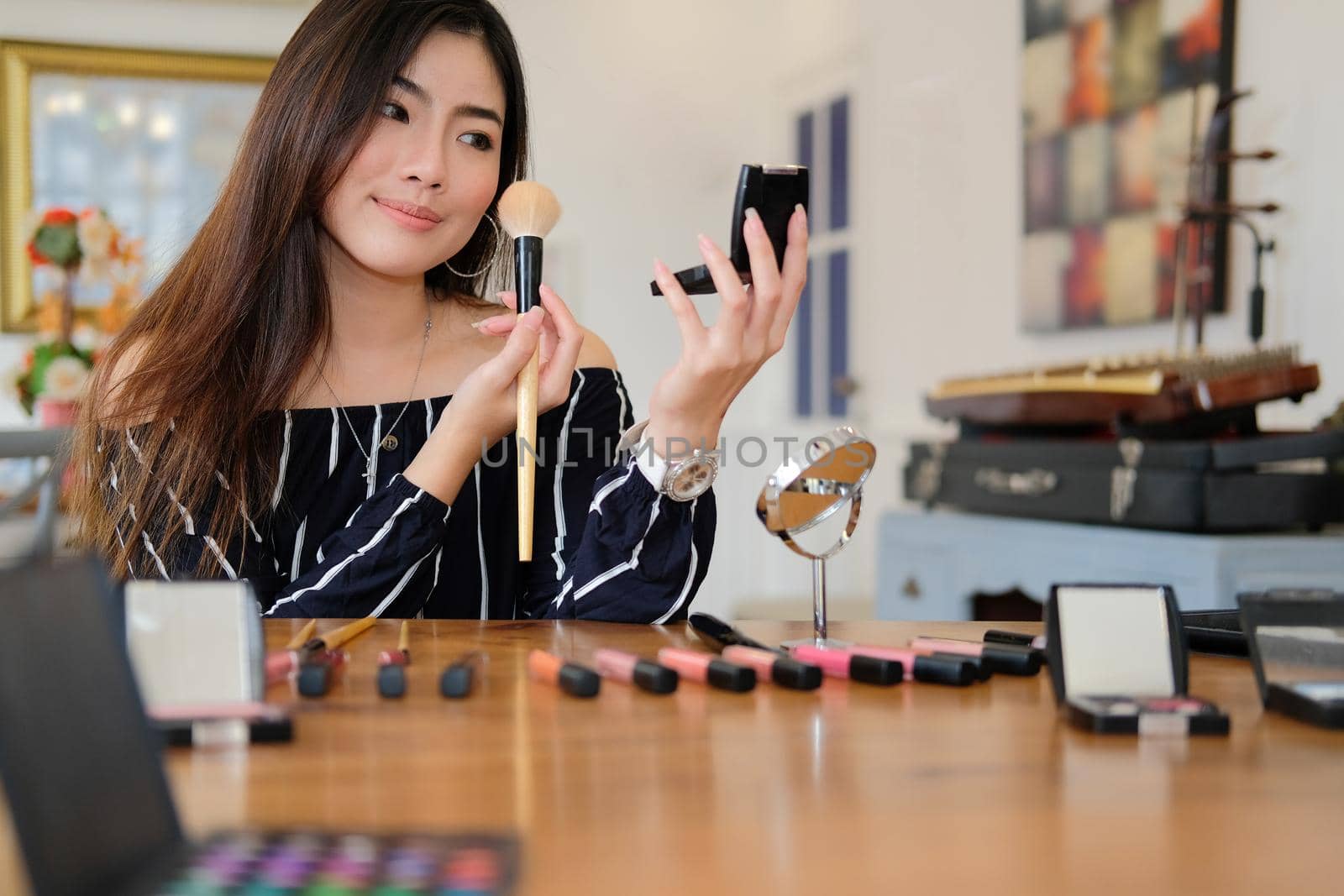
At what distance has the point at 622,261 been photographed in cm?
460

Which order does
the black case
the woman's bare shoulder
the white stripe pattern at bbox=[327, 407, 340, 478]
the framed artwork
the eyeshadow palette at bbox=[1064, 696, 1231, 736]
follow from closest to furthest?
1. the eyeshadow palette at bbox=[1064, 696, 1231, 736]
2. the white stripe pattern at bbox=[327, 407, 340, 478]
3. the woman's bare shoulder
4. the black case
5. the framed artwork

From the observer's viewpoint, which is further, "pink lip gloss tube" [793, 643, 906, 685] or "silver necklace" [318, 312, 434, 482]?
"silver necklace" [318, 312, 434, 482]

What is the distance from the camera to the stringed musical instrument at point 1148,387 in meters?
1.74

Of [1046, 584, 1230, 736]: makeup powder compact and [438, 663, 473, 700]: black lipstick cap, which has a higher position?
[1046, 584, 1230, 736]: makeup powder compact

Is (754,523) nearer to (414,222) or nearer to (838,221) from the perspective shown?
(838,221)

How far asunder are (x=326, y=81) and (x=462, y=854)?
3.40ft

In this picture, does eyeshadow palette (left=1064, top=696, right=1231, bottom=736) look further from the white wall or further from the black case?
the white wall

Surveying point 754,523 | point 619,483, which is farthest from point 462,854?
point 754,523

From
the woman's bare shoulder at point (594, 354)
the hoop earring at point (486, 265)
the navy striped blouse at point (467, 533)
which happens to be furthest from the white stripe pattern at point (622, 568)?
the hoop earring at point (486, 265)

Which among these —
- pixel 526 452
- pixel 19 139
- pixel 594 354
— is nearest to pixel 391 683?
pixel 526 452

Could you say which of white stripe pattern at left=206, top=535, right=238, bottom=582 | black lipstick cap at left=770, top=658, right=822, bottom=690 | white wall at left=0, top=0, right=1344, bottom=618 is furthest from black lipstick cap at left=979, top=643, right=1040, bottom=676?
white wall at left=0, top=0, right=1344, bottom=618

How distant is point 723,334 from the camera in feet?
3.13

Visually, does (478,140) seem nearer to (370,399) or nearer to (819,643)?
(370,399)

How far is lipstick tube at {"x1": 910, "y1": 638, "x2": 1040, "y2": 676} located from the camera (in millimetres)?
710
